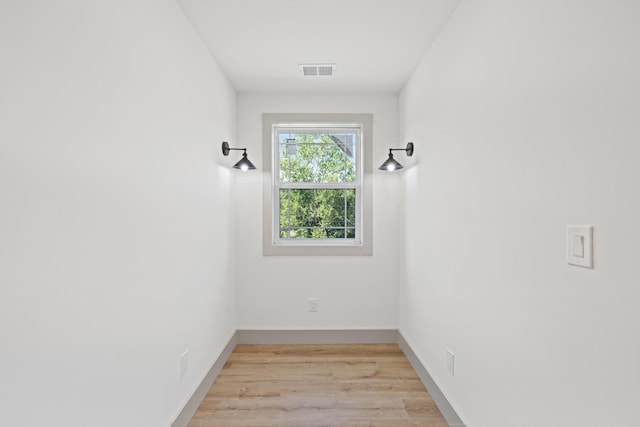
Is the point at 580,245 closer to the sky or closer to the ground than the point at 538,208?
closer to the ground

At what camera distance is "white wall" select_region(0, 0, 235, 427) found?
929 millimetres

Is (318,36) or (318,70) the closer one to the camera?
(318,36)

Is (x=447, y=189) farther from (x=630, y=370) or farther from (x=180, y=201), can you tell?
(x=180, y=201)

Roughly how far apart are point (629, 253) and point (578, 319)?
0.27 m

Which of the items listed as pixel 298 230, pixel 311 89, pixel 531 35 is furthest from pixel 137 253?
pixel 311 89

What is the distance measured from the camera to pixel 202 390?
2303mm

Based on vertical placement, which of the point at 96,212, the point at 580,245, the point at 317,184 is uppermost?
the point at 317,184

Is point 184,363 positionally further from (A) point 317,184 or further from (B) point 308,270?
(A) point 317,184

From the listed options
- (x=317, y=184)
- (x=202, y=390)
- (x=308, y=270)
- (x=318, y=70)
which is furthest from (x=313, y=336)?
(x=318, y=70)

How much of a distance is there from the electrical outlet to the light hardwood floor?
12.6 inches

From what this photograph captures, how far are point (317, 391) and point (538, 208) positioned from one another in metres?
1.88

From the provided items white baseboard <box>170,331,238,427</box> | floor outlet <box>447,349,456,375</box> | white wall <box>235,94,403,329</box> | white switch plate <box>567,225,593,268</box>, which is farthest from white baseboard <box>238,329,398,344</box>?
white switch plate <box>567,225,593,268</box>

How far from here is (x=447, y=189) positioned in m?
2.13

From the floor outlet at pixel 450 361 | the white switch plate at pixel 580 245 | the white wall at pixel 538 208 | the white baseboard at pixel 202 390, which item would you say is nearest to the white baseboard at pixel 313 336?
the white baseboard at pixel 202 390
